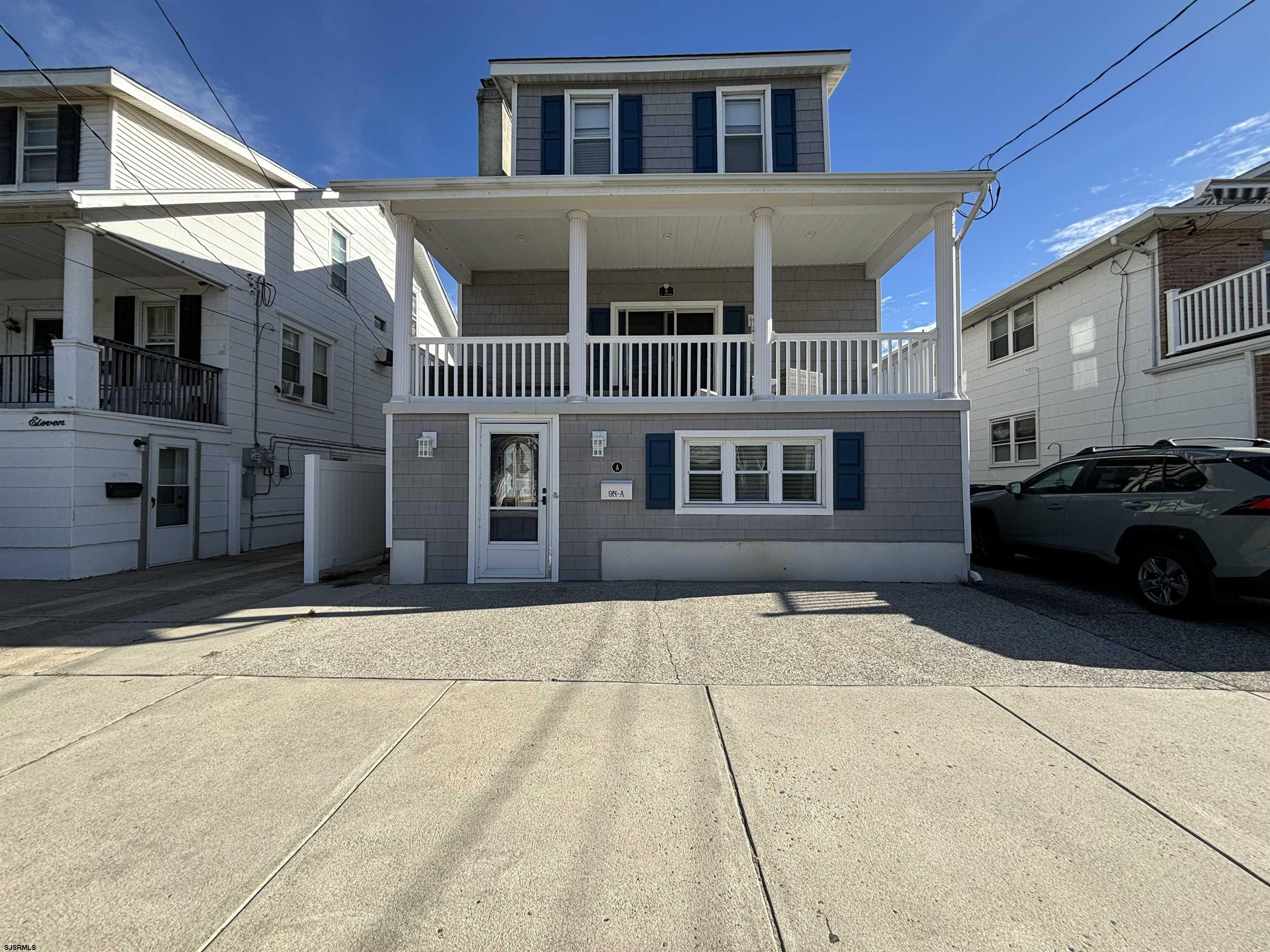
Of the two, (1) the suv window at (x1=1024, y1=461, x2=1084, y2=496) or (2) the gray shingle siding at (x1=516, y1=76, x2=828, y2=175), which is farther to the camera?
(2) the gray shingle siding at (x1=516, y1=76, x2=828, y2=175)

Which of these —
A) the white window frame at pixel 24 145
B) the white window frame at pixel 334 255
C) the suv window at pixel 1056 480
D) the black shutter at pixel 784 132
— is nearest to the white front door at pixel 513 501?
the black shutter at pixel 784 132

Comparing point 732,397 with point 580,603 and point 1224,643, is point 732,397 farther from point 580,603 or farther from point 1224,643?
point 1224,643

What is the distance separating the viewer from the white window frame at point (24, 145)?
361 inches

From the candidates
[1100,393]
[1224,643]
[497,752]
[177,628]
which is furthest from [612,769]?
[1100,393]

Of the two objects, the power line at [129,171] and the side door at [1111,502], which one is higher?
the power line at [129,171]

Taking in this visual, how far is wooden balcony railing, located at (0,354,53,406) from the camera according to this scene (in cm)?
897

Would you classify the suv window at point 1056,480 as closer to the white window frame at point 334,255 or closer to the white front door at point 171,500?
the white front door at point 171,500

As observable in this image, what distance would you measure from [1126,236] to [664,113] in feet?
28.5

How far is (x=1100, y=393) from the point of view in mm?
11398

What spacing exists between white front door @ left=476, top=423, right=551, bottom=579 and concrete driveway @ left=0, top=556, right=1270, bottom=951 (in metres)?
2.46

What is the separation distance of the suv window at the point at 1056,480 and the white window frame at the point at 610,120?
7.79 metres

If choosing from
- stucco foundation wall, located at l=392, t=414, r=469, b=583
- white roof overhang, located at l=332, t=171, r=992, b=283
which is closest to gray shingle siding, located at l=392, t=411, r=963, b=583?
stucco foundation wall, located at l=392, t=414, r=469, b=583

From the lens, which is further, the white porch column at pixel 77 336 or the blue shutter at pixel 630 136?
the blue shutter at pixel 630 136

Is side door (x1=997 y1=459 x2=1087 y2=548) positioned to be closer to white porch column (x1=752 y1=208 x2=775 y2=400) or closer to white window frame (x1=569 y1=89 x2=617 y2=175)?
white porch column (x1=752 y1=208 x2=775 y2=400)
